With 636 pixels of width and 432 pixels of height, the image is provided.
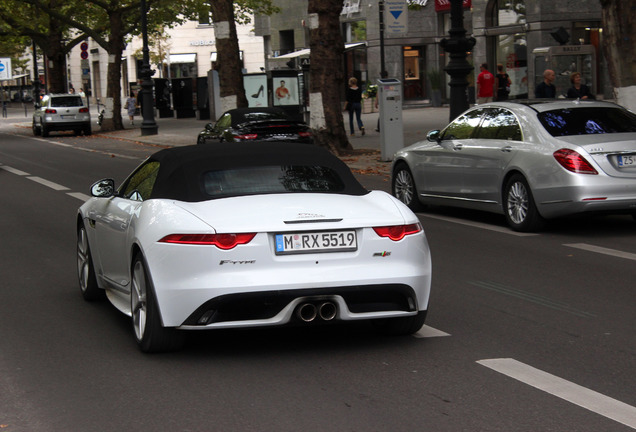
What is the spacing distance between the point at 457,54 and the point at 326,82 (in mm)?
5528

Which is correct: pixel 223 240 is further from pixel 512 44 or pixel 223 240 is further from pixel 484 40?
pixel 484 40

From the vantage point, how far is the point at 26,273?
9867mm

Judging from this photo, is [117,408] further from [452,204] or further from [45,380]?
[452,204]

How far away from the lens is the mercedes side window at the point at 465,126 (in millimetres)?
13703

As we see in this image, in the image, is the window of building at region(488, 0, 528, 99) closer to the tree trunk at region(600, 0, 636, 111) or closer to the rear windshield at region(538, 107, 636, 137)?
the tree trunk at region(600, 0, 636, 111)

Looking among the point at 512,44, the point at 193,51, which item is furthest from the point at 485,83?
the point at 193,51

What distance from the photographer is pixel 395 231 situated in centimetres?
638

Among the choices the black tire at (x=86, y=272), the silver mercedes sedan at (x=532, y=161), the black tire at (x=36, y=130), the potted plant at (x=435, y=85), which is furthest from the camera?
the potted plant at (x=435, y=85)

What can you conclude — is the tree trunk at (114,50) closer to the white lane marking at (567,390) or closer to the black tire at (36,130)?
the black tire at (36,130)

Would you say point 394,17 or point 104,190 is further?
point 394,17

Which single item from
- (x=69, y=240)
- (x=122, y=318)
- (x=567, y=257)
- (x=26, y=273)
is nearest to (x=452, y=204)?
(x=567, y=257)

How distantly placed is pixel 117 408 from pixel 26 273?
4.83m

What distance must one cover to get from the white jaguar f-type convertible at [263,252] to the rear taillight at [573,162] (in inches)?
209

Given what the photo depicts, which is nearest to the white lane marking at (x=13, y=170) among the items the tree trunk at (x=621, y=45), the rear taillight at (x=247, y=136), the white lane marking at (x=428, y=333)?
the rear taillight at (x=247, y=136)
